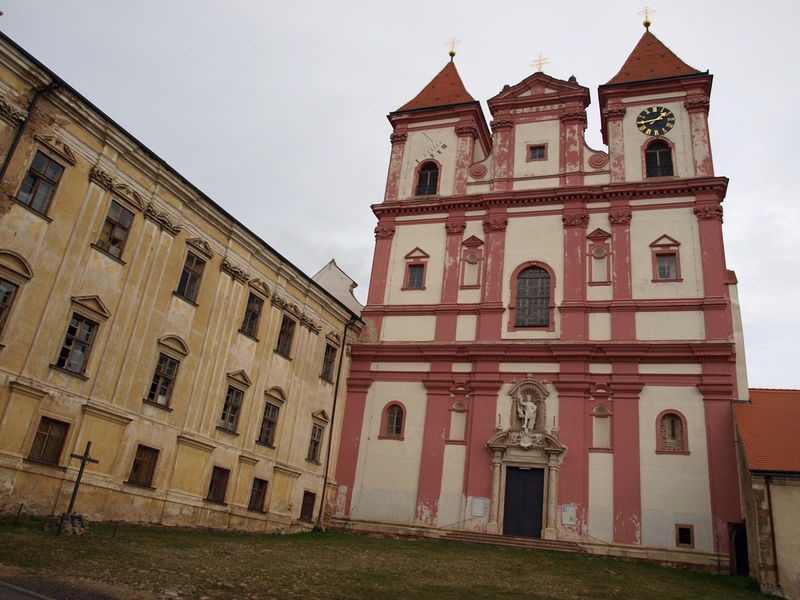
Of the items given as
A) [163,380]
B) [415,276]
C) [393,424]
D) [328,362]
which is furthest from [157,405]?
[415,276]

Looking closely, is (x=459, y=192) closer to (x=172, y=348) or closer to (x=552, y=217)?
(x=552, y=217)

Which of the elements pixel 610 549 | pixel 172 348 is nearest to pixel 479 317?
pixel 610 549

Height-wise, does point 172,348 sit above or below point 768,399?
below

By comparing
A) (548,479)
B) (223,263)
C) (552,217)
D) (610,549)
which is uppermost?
(552,217)

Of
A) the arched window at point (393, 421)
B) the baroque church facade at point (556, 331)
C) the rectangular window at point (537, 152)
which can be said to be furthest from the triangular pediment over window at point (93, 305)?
the rectangular window at point (537, 152)

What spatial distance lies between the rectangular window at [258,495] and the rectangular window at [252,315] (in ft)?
16.4

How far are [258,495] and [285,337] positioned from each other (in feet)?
18.5

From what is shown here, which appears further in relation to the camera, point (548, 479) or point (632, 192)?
point (632, 192)

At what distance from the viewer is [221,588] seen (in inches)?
414

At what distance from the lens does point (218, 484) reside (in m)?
20.7

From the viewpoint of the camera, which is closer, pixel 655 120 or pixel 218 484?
pixel 218 484

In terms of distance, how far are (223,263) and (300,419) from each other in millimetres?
6895

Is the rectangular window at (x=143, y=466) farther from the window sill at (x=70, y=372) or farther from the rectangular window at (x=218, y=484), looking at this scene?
the window sill at (x=70, y=372)

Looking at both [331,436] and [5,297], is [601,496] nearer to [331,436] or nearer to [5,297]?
[331,436]
